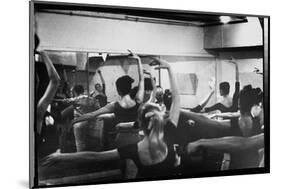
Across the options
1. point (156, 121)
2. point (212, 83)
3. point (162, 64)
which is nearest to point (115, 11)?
point (162, 64)

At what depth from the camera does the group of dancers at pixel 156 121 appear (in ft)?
13.7

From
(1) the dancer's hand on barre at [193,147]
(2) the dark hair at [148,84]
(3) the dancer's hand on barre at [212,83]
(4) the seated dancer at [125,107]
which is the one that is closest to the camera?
(4) the seated dancer at [125,107]

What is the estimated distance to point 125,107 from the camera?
4.32 meters

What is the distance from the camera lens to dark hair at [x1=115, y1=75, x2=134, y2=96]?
430cm

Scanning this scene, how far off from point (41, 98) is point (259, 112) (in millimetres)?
2206

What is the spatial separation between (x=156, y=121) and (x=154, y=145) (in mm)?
222

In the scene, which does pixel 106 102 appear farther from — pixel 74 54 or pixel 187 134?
pixel 187 134

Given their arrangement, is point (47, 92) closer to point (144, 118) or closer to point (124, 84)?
point (124, 84)

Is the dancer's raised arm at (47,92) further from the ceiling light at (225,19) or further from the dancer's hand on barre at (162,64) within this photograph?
the ceiling light at (225,19)

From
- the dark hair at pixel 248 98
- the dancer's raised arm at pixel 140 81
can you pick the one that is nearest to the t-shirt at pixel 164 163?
the dancer's raised arm at pixel 140 81

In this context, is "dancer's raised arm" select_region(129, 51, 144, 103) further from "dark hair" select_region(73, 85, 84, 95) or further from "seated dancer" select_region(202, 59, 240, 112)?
"seated dancer" select_region(202, 59, 240, 112)

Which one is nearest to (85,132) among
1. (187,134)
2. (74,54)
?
(74,54)

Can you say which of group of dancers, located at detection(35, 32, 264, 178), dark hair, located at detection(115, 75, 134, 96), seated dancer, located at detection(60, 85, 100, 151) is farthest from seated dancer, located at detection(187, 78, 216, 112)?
seated dancer, located at detection(60, 85, 100, 151)

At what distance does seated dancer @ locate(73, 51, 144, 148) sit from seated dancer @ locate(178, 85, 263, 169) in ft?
2.85
